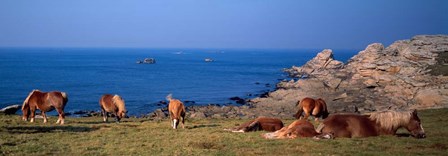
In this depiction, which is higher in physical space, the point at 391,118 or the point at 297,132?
the point at 391,118

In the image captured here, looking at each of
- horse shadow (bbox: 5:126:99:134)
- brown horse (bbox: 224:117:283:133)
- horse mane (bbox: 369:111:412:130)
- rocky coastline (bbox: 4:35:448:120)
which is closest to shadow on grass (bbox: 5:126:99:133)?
horse shadow (bbox: 5:126:99:134)

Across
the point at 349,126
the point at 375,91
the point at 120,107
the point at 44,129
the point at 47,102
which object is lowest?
the point at 375,91

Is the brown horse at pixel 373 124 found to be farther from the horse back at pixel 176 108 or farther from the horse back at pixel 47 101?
the horse back at pixel 47 101

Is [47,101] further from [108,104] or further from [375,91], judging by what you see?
[375,91]

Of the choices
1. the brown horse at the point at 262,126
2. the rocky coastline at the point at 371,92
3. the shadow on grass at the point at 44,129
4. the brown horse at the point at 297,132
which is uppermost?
the brown horse at the point at 297,132

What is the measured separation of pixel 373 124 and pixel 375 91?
51292mm

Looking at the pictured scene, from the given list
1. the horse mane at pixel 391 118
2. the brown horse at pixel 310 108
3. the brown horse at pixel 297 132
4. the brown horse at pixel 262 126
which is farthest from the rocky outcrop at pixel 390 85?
the brown horse at pixel 297 132

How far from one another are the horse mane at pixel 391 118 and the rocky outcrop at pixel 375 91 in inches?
1055

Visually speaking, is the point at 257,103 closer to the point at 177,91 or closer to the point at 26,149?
the point at 177,91

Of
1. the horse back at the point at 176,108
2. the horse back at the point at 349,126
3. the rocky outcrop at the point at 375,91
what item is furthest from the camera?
the rocky outcrop at the point at 375,91

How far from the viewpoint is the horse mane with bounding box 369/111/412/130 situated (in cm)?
1327

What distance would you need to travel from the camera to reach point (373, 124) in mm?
13430

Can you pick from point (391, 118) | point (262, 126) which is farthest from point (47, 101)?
point (391, 118)

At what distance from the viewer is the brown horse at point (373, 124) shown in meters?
13.2
